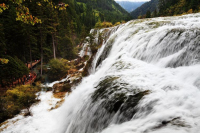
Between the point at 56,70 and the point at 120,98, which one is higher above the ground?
the point at 120,98

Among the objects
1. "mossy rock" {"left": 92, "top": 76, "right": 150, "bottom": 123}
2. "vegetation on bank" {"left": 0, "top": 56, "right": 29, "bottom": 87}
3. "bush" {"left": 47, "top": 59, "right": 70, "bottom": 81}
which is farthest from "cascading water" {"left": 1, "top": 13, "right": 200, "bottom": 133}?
"bush" {"left": 47, "top": 59, "right": 70, "bottom": 81}

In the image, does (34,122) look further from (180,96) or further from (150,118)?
(180,96)

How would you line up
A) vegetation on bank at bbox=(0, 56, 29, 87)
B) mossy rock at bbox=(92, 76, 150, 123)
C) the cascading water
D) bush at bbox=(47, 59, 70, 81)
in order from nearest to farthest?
the cascading water
mossy rock at bbox=(92, 76, 150, 123)
vegetation on bank at bbox=(0, 56, 29, 87)
bush at bbox=(47, 59, 70, 81)

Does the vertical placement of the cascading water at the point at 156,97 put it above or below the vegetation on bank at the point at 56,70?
above

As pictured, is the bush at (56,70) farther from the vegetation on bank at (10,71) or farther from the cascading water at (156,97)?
the cascading water at (156,97)

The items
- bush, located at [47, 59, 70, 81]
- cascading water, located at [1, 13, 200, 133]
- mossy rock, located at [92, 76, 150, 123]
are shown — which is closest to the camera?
cascading water, located at [1, 13, 200, 133]

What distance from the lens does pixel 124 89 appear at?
3.64m

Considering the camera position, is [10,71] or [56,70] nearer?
[10,71]

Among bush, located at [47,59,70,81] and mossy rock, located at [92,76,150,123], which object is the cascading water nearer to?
mossy rock, located at [92,76,150,123]

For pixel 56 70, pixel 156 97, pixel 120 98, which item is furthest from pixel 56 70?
pixel 156 97

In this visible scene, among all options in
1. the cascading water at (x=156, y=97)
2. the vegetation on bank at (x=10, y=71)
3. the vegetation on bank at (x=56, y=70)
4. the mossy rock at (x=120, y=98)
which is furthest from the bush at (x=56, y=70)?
the mossy rock at (x=120, y=98)

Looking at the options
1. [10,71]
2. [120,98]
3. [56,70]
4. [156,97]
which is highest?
[156,97]

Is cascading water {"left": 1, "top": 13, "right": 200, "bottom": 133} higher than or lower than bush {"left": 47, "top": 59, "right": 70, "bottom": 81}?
higher

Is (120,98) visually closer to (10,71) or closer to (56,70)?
(10,71)
